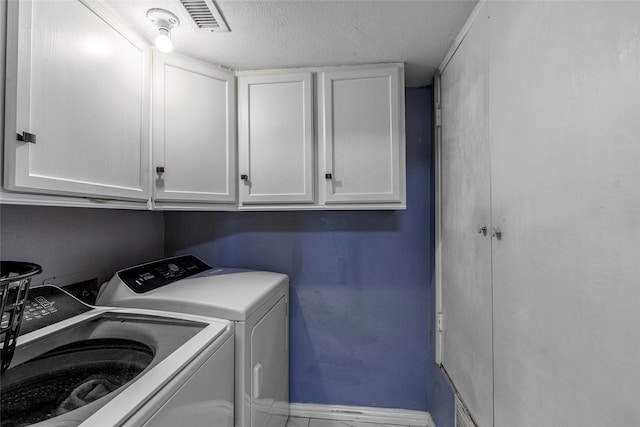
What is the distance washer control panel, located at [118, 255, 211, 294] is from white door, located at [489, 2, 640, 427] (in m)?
1.62

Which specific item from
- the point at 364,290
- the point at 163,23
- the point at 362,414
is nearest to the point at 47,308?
the point at 163,23

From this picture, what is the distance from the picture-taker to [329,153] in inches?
68.6

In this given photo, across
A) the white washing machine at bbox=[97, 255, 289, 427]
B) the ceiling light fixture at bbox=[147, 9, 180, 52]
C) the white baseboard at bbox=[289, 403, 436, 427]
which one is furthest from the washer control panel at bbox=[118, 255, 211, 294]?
the white baseboard at bbox=[289, 403, 436, 427]

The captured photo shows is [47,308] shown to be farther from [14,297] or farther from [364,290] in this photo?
[364,290]

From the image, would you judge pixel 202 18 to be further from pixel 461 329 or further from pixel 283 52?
pixel 461 329

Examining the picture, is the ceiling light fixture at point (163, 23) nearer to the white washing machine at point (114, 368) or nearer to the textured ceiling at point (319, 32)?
the textured ceiling at point (319, 32)

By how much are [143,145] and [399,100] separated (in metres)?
1.42

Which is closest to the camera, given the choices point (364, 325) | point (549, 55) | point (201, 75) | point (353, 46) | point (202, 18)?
point (549, 55)

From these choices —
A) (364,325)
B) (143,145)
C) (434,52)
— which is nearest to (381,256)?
(364,325)

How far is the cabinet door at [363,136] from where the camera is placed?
1.70 meters

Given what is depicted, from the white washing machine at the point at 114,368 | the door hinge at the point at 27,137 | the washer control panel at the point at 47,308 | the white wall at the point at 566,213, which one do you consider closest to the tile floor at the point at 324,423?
the white washing machine at the point at 114,368

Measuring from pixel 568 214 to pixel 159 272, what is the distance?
6.18 ft

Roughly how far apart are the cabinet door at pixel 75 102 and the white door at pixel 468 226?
5.04 ft

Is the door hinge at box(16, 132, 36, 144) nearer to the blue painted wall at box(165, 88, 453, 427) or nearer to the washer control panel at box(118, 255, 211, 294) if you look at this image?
the washer control panel at box(118, 255, 211, 294)
